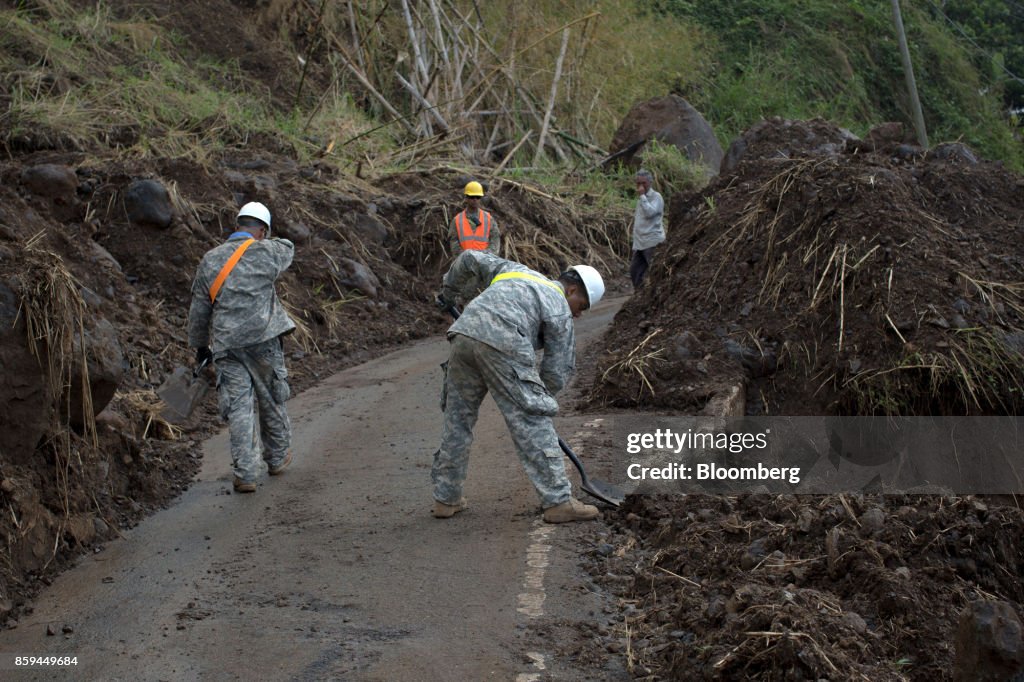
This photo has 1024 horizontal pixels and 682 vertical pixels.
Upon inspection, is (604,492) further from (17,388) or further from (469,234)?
(469,234)

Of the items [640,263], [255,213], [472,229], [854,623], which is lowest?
[640,263]

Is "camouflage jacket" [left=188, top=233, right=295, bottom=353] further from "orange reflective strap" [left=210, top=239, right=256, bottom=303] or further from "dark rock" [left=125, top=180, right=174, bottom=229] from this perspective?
"dark rock" [left=125, top=180, right=174, bottom=229]

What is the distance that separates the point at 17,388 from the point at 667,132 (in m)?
16.4

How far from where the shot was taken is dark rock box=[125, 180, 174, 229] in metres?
11.5

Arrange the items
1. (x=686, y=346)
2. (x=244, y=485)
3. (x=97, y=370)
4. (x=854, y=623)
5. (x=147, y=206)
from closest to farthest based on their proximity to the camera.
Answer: (x=854, y=623), (x=97, y=370), (x=244, y=485), (x=686, y=346), (x=147, y=206)

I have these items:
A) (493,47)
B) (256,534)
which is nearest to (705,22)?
(493,47)

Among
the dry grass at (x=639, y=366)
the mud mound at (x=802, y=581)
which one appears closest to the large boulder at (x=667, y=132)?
the dry grass at (x=639, y=366)

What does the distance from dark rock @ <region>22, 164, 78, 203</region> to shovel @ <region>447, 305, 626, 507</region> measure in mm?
7053

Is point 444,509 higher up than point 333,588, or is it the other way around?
point 333,588

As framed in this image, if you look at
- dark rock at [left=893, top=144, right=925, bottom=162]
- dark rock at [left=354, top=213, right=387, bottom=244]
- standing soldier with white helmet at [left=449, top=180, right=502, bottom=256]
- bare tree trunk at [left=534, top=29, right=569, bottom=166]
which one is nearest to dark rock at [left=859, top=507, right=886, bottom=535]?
standing soldier with white helmet at [left=449, top=180, right=502, bottom=256]

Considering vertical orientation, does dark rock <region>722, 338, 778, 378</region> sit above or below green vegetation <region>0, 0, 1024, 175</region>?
below

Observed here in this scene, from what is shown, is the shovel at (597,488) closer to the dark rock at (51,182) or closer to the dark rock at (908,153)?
the dark rock at (908,153)

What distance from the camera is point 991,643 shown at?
385 cm

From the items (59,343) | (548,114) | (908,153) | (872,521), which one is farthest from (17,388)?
(548,114)
